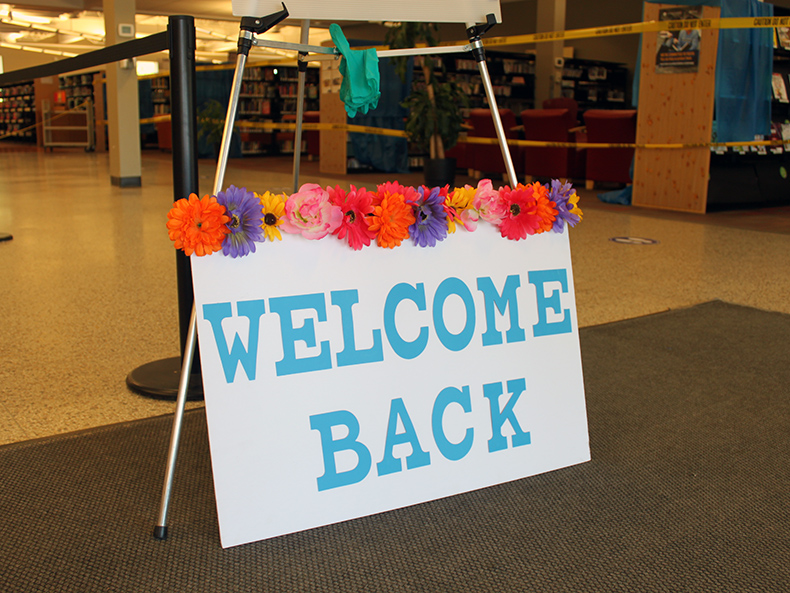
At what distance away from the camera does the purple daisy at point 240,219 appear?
109cm

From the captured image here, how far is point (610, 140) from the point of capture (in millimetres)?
6746

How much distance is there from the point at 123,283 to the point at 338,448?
2.12 meters

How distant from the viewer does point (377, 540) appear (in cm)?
117

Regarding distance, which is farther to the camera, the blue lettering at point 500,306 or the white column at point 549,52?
the white column at point 549,52

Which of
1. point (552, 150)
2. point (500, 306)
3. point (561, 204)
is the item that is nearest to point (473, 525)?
point (500, 306)

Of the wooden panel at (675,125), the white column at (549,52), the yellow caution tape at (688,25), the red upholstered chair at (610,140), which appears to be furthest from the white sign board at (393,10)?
the white column at (549,52)

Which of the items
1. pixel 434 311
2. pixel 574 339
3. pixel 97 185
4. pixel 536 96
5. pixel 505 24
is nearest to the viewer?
pixel 434 311

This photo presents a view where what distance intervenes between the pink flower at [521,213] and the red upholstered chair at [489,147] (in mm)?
6589

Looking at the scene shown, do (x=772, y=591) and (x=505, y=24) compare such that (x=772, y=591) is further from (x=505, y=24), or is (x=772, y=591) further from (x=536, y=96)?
(x=505, y=24)

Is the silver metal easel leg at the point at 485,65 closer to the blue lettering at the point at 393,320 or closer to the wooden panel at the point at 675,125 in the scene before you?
the blue lettering at the point at 393,320

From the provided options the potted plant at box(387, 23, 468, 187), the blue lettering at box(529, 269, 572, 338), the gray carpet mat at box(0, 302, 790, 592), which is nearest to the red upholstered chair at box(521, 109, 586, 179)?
the potted plant at box(387, 23, 468, 187)

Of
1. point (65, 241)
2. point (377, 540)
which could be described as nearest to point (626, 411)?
point (377, 540)

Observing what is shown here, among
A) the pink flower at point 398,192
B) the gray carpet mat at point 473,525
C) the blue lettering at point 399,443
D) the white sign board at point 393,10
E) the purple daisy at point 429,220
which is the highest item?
the white sign board at point 393,10

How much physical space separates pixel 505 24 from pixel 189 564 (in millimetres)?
16060
